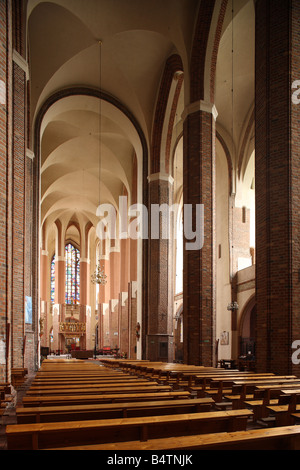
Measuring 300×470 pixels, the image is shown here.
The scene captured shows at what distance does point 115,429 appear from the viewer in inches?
113

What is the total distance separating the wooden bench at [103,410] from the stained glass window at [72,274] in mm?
41508

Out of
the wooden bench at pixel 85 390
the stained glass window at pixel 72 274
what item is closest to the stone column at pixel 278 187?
the wooden bench at pixel 85 390

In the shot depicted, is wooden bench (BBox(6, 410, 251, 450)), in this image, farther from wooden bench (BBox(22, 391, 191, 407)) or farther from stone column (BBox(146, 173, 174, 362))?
stone column (BBox(146, 173, 174, 362))

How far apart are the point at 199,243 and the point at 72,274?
34434 millimetres

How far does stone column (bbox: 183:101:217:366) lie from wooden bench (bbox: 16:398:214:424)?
8.49 meters

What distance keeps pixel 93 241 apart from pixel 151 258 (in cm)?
2565

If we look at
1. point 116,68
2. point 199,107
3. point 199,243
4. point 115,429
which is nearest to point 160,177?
point 116,68

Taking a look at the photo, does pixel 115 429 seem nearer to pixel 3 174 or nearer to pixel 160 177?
pixel 3 174

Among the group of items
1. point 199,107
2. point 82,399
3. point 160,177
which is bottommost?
point 82,399

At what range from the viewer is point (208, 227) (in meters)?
12.8

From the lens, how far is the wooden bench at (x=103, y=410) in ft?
10.7

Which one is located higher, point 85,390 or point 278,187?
point 278,187

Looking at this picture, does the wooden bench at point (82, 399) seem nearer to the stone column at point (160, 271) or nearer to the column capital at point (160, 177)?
the stone column at point (160, 271)
